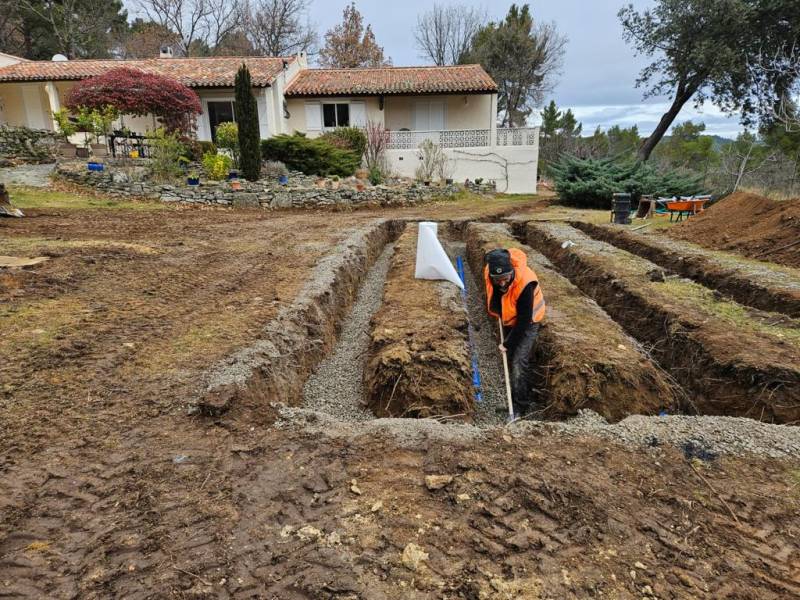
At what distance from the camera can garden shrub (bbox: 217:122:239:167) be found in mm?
17125

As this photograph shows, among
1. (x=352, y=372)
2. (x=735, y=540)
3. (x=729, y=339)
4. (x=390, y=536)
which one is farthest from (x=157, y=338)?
(x=729, y=339)

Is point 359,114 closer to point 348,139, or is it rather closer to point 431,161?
point 348,139

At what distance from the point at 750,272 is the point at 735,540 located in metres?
6.29

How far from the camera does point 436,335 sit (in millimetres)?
5250

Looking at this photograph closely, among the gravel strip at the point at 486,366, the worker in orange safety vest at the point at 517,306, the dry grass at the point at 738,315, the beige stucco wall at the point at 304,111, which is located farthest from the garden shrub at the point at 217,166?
the dry grass at the point at 738,315

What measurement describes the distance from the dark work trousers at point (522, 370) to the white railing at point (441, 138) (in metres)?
16.8

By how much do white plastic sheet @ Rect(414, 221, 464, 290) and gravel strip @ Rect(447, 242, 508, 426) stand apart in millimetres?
717

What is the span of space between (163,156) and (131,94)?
2.36 m

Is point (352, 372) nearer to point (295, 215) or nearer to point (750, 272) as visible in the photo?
point (750, 272)

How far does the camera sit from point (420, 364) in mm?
4770

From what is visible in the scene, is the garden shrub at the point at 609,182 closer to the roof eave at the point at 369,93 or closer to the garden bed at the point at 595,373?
the roof eave at the point at 369,93

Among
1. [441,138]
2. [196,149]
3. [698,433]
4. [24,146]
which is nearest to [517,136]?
[441,138]

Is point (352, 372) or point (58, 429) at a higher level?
point (58, 429)

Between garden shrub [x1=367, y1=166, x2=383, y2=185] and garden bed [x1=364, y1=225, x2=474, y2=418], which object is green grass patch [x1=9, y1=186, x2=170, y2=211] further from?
garden bed [x1=364, y1=225, x2=474, y2=418]
